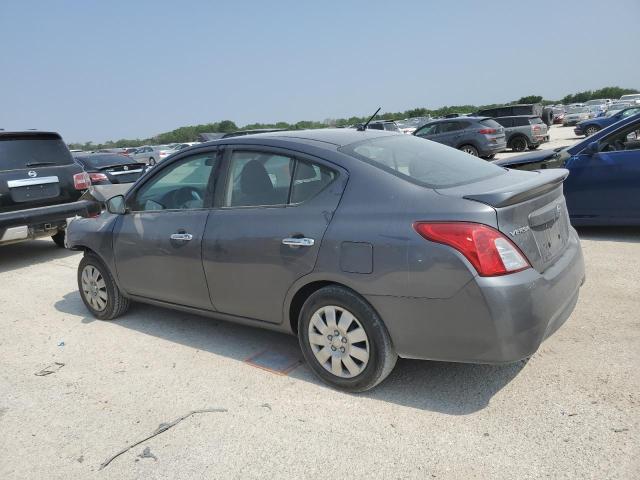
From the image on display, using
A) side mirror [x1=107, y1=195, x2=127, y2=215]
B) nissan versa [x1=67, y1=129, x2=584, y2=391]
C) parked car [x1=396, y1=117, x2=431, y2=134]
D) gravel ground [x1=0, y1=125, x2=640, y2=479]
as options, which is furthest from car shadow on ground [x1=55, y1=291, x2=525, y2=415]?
parked car [x1=396, y1=117, x2=431, y2=134]

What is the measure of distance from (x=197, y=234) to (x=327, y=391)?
4.80ft

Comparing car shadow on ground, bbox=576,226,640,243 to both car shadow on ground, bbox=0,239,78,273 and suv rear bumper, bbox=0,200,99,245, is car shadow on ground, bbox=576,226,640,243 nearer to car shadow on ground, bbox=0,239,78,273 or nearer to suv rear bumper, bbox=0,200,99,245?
suv rear bumper, bbox=0,200,99,245

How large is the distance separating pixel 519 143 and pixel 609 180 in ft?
52.2

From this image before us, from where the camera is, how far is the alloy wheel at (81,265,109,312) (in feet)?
16.2

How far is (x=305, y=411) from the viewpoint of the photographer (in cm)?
319

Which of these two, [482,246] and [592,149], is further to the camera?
[592,149]

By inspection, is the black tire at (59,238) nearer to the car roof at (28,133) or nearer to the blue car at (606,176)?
the car roof at (28,133)

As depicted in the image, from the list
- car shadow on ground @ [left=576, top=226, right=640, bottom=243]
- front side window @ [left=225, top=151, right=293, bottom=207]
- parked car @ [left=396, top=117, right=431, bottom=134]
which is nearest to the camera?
front side window @ [left=225, top=151, right=293, bottom=207]

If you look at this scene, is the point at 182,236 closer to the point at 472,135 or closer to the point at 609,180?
the point at 609,180

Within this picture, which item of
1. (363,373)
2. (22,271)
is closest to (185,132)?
(22,271)

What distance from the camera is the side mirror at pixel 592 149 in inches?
258

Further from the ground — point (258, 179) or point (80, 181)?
point (258, 179)

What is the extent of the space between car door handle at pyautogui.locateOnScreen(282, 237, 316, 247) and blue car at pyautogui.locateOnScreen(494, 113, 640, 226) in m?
4.03

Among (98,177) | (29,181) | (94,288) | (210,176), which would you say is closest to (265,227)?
(210,176)
